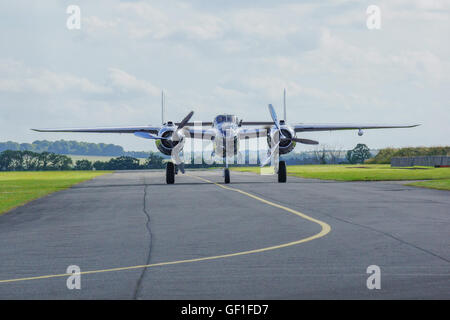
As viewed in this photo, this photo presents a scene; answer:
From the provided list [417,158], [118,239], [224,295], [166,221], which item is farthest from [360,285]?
[417,158]

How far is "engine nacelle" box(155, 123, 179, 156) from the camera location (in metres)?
33.8

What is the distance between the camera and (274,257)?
9.69 m

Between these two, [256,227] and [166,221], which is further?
[166,221]

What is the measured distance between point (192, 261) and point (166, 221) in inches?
243

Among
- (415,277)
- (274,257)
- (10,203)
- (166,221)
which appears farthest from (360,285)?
(10,203)

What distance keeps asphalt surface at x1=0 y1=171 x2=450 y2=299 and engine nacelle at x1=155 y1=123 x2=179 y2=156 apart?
1440cm

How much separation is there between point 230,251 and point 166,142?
23.9m

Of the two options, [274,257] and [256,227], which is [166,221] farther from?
[274,257]

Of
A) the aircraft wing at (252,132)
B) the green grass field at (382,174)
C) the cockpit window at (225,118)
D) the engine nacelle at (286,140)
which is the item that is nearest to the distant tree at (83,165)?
the green grass field at (382,174)

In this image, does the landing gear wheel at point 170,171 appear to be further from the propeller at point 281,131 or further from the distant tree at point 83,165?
the distant tree at point 83,165

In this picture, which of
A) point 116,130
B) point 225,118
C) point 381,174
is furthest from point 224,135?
point 381,174

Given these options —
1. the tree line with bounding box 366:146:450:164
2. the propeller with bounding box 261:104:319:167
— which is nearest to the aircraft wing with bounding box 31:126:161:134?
the propeller with bounding box 261:104:319:167
